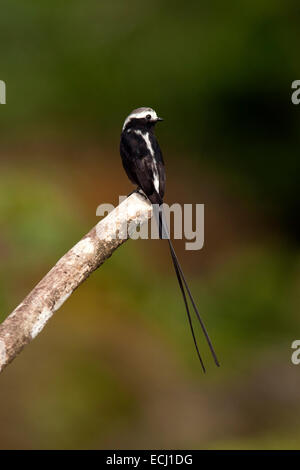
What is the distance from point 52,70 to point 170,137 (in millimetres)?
1643

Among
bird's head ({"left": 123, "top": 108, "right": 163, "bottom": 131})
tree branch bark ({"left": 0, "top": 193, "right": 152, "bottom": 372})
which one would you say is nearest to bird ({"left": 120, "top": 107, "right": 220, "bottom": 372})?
bird's head ({"left": 123, "top": 108, "right": 163, "bottom": 131})

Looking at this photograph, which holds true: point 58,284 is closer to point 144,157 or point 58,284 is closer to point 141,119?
point 144,157

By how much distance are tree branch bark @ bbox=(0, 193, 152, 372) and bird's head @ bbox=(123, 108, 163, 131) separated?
2.07 ft

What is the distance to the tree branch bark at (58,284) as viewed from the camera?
203cm

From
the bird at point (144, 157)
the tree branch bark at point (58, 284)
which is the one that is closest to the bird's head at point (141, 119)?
the bird at point (144, 157)

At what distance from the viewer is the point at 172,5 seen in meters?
8.32

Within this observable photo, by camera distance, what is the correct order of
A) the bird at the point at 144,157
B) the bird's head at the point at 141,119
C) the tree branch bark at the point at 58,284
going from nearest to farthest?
the tree branch bark at the point at 58,284 → the bird at the point at 144,157 → the bird's head at the point at 141,119

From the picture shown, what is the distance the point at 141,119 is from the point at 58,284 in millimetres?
1163

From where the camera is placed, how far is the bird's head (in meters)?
3.07

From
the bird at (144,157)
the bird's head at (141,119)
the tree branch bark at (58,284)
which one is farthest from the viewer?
the bird's head at (141,119)

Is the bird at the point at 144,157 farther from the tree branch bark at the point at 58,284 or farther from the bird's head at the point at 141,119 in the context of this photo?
the tree branch bark at the point at 58,284

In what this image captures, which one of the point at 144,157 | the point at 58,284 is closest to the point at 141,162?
the point at 144,157

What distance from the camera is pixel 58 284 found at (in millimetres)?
2172

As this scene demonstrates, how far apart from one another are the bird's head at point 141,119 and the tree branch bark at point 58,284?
0.63 meters
